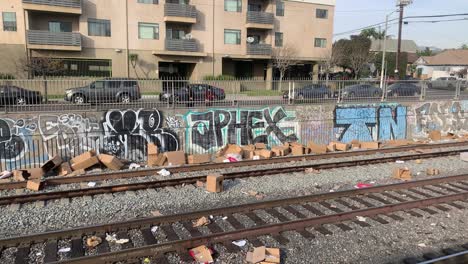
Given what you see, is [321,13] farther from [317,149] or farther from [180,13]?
[317,149]

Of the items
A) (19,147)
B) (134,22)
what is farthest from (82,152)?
(134,22)

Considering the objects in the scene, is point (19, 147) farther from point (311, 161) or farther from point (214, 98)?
point (311, 161)

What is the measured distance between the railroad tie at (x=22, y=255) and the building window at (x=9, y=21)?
118ft

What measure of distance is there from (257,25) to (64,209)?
40.0m

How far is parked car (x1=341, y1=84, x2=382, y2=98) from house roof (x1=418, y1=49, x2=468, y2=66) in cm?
8435

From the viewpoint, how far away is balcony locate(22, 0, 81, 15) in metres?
35.2

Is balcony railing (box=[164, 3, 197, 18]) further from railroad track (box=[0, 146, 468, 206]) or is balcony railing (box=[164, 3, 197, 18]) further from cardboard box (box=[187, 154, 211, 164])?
railroad track (box=[0, 146, 468, 206])

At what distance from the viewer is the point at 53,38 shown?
3638 centimetres

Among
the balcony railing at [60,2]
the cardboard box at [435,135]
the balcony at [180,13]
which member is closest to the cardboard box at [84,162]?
the cardboard box at [435,135]

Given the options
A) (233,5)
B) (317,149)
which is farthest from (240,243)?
(233,5)

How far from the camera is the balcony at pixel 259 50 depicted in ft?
149

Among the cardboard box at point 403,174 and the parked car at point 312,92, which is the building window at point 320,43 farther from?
the cardboard box at point 403,174

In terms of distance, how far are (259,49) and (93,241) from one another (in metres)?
41.3

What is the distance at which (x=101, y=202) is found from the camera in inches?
348
